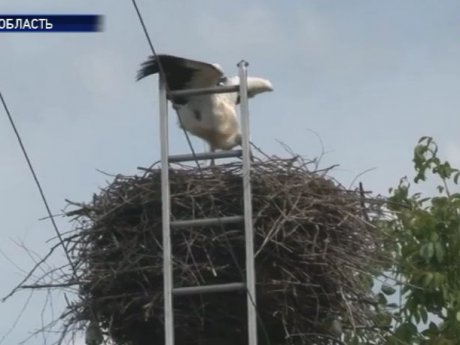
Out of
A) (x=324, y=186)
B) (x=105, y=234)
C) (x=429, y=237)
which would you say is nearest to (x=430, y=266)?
(x=429, y=237)

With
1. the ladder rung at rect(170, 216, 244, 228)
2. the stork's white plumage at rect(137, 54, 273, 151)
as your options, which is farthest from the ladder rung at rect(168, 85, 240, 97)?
the stork's white plumage at rect(137, 54, 273, 151)

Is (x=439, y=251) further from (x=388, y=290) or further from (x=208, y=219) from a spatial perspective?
(x=208, y=219)

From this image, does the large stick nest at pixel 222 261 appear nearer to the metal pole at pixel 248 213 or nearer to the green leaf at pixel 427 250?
the metal pole at pixel 248 213

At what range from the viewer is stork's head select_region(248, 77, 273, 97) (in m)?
11.5

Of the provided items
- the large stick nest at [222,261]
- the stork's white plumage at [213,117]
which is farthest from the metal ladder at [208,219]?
the stork's white plumage at [213,117]

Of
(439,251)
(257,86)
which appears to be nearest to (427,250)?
(439,251)

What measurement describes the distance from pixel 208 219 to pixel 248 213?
11.1 inches

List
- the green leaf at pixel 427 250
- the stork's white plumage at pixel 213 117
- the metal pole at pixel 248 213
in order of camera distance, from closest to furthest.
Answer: the metal pole at pixel 248 213, the stork's white plumage at pixel 213 117, the green leaf at pixel 427 250

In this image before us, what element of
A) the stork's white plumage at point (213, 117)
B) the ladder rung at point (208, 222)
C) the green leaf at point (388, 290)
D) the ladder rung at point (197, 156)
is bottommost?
the green leaf at point (388, 290)

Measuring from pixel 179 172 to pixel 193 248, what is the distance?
16.5 inches

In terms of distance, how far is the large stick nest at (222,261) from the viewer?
994 centimetres

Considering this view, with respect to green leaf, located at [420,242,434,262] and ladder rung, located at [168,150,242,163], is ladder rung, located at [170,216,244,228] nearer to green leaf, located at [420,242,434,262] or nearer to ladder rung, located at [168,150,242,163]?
ladder rung, located at [168,150,242,163]

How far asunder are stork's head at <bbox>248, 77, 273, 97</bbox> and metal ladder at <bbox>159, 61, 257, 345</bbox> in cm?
168

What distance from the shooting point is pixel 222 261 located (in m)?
9.99
